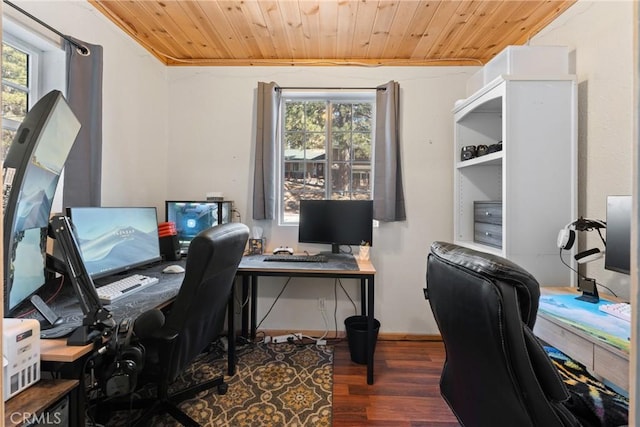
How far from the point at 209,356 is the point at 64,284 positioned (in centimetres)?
115

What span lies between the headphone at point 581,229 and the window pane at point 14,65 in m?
3.17

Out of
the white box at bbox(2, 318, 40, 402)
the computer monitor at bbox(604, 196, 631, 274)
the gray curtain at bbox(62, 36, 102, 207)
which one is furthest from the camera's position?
the gray curtain at bbox(62, 36, 102, 207)

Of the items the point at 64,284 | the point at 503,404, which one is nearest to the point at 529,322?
the point at 503,404

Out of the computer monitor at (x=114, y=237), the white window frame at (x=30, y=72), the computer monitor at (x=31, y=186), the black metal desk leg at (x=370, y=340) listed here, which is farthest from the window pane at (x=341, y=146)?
the white window frame at (x=30, y=72)

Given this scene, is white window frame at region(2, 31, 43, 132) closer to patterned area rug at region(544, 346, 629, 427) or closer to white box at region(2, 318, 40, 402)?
white box at region(2, 318, 40, 402)

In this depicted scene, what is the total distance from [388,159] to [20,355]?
2429 mm

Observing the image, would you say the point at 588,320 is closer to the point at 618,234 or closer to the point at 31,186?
the point at 618,234

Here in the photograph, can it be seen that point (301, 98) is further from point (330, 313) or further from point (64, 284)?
point (64, 284)

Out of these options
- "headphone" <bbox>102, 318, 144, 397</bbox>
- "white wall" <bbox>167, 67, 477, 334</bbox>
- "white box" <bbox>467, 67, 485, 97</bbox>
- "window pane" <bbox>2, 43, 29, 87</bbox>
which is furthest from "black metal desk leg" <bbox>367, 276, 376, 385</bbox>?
"window pane" <bbox>2, 43, 29, 87</bbox>

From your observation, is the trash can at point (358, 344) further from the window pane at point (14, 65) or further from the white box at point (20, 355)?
the window pane at point (14, 65)

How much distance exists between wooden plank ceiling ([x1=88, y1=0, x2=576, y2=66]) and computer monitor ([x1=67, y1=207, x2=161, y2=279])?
54.2 inches

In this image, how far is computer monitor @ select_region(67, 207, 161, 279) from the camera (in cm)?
160

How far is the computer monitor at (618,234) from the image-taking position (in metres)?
1.38

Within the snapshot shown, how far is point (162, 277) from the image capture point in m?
1.93
